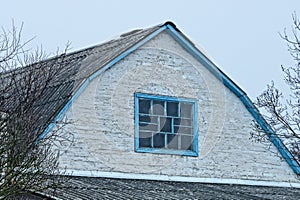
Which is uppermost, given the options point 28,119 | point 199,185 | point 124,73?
point 124,73

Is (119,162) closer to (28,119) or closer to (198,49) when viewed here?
(198,49)

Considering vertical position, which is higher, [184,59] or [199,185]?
[184,59]

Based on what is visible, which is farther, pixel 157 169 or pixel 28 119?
pixel 157 169

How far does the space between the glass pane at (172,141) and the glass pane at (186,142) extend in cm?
19

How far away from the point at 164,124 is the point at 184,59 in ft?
5.95

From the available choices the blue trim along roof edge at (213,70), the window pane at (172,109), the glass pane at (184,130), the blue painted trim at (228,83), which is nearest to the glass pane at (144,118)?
the window pane at (172,109)

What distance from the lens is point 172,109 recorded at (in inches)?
862

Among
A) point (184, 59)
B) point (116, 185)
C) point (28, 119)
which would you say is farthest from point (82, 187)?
point (184, 59)

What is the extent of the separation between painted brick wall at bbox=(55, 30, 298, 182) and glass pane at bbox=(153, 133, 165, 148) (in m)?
0.30

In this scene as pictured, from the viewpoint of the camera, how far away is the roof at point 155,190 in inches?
683

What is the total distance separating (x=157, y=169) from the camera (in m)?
21.4

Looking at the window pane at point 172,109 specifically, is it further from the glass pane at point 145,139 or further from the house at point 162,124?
the glass pane at point 145,139

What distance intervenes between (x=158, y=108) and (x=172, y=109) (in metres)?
0.42

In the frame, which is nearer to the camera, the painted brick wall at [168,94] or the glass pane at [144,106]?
the painted brick wall at [168,94]
